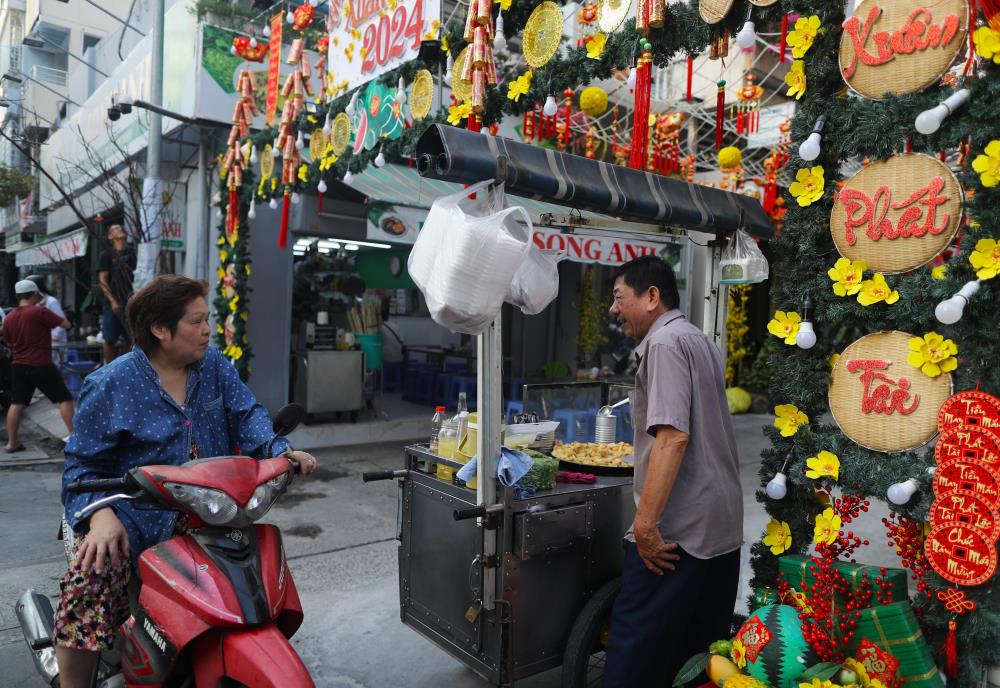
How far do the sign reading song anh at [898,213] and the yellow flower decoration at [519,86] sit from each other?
205 cm

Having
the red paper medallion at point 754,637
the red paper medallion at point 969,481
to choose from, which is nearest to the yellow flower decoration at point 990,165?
the red paper medallion at point 969,481

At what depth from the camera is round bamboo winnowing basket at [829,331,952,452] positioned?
234 cm

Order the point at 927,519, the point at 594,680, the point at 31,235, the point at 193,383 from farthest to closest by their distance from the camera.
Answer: the point at 31,235, the point at 594,680, the point at 193,383, the point at 927,519

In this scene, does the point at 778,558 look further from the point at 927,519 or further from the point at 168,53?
the point at 168,53

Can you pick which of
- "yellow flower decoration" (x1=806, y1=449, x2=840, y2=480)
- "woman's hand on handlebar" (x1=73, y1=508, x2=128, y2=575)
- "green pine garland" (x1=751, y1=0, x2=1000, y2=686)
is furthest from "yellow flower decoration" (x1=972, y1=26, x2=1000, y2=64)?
"woman's hand on handlebar" (x1=73, y1=508, x2=128, y2=575)

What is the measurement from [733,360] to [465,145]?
1073 centimetres

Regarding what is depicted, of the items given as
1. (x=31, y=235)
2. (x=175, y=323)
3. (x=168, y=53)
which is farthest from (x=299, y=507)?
(x=31, y=235)

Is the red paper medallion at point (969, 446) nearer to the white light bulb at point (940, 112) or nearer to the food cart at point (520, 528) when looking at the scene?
the white light bulb at point (940, 112)

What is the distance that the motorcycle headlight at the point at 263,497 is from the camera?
2.12 meters

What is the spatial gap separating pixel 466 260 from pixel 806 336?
4.29ft

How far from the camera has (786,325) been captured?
8.89 ft

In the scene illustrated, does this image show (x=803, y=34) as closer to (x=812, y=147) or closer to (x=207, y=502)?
(x=812, y=147)

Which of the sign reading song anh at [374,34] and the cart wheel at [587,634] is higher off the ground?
the sign reading song anh at [374,34]

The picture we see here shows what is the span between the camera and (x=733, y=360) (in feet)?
40.1
